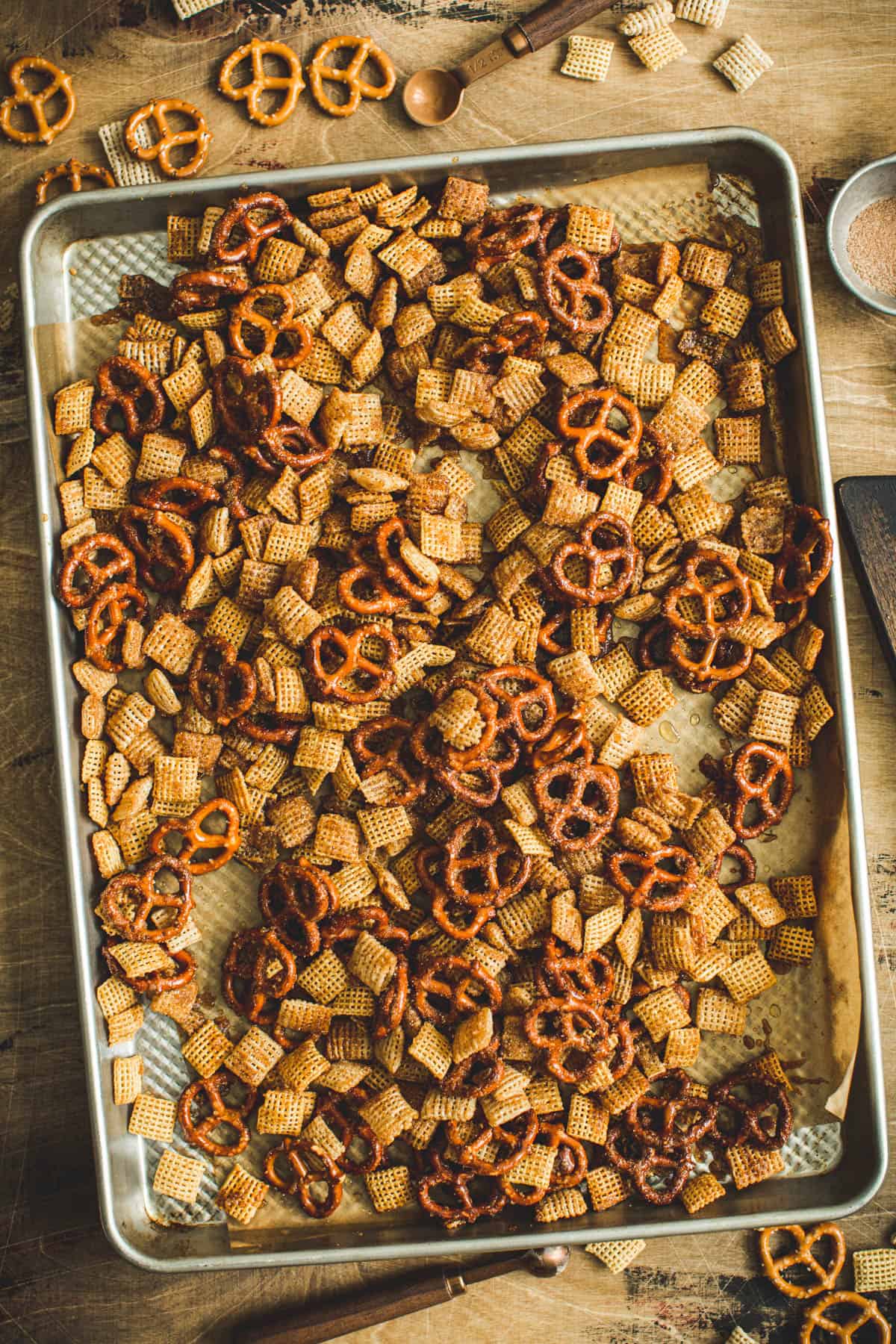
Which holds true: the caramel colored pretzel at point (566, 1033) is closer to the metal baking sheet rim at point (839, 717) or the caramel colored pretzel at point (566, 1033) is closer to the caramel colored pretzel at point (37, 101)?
the metal baking sheet rim at point (839, 717)

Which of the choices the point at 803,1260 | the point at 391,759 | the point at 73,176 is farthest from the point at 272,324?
the point at 803,1260

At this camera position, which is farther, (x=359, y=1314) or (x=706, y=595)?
(x=359, y=1314)

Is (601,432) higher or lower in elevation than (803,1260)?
higher

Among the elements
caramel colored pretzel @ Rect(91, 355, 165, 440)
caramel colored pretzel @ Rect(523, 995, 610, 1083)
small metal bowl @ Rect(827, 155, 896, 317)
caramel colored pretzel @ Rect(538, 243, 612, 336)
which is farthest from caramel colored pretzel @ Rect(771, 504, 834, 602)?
caramel colored pretzel @ Rect(91, 355, 165, 440)

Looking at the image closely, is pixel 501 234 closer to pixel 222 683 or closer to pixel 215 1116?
pixel 222 683

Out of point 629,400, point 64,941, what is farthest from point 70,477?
point 629,400

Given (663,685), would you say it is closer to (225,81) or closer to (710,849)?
(710,849)
